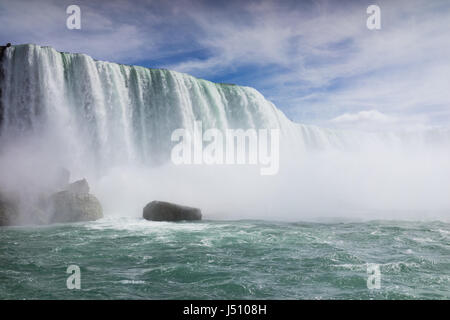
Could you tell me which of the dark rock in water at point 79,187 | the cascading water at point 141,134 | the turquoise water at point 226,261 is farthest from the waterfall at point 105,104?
the turquoise water at point 226,261

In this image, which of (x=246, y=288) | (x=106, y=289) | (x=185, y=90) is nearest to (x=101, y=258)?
(x=106, y=289)

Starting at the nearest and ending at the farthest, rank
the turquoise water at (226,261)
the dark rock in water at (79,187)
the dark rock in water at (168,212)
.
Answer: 1. the turquoise water at (226,261)
2. the dark rock in water at (168,212)
3. the dark rock in water at (79,187)

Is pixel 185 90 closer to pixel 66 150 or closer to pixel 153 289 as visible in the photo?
pixel 66 150

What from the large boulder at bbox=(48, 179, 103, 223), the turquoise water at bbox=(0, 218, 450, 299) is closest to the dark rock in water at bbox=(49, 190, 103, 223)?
the large boulder at bbox=(48, 179, 103, 223)

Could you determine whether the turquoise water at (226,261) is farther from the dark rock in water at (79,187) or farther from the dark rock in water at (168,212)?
the dark rock in water at (79,187)

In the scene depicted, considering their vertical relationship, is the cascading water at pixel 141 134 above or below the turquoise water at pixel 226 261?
above
